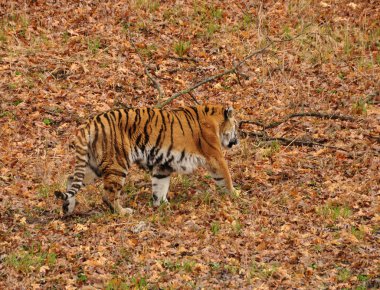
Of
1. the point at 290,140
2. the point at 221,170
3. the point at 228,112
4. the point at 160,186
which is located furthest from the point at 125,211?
the point at 290,140

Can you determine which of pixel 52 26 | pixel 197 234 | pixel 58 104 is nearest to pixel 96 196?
pixel 197 234

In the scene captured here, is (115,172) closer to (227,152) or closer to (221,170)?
(221,170)

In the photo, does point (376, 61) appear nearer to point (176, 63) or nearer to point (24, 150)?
Result: point (176, 63)

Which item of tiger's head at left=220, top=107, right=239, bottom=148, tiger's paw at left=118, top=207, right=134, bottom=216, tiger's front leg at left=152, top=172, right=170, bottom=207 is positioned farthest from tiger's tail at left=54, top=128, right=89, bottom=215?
tiger's head at left=220, top=107, right=239, bottom=148

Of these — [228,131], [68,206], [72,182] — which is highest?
[228,131]

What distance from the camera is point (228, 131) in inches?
393

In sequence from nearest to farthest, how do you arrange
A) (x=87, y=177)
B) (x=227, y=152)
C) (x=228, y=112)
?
(x=87, y=177), (x=228, y=112), (x=227, y=152)

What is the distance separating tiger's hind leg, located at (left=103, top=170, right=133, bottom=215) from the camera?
352 inches

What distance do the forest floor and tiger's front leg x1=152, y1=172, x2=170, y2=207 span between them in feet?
0.57

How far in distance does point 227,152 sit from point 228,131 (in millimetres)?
1145

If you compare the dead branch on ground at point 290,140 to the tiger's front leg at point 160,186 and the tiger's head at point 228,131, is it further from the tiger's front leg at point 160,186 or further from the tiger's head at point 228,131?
the tiger's front leg at point 160,186

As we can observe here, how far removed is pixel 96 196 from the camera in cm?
955

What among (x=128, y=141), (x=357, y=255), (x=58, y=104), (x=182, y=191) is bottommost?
(x=357, y=255)

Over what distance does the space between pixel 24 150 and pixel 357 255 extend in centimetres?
552
